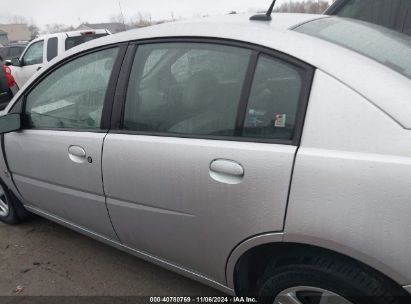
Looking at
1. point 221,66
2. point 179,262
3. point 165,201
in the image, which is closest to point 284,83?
point 221,66

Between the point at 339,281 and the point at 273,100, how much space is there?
0.79 metres

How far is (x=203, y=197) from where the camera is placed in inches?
70.2

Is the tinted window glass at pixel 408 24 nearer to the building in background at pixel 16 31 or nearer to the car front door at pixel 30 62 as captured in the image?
the car front door at pixel 30 62

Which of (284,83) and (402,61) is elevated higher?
(402,61)

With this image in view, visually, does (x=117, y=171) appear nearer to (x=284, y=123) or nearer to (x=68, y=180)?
(x=68, y=180)

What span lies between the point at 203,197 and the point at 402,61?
3.49ft

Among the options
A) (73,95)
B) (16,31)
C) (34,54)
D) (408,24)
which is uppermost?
(16,31)

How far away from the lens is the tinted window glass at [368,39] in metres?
1.63

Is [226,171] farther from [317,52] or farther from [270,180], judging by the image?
[317,52]

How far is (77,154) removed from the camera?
2.28m

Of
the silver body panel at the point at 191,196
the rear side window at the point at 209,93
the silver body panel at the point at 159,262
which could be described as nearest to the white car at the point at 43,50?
the silver body panel at the point at 159,262

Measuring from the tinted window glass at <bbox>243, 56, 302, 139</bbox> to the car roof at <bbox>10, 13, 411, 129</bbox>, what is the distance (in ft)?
0.26

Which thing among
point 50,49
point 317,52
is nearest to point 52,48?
point 50,49

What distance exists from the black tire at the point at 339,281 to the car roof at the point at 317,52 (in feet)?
1.97
